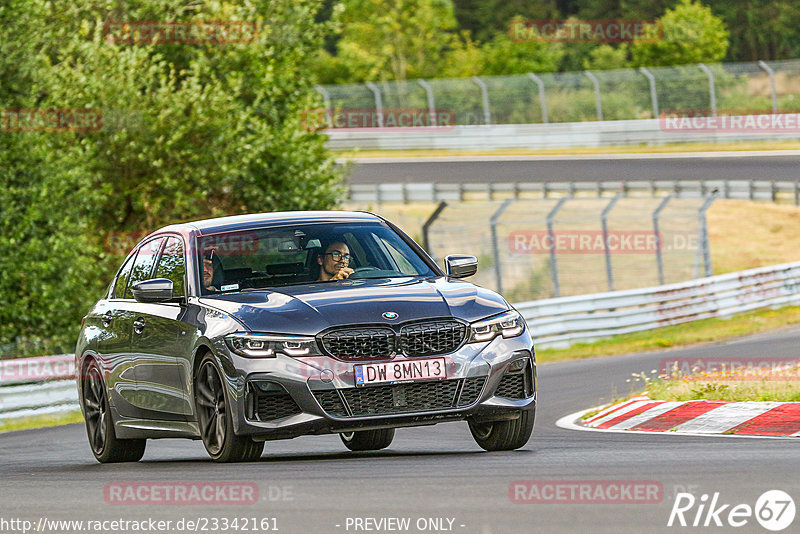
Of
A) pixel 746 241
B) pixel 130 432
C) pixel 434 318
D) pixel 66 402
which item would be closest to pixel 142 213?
pixel 66 402

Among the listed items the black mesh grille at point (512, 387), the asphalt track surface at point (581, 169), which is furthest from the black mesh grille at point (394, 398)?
the asphalt track surface at point (581, 169)

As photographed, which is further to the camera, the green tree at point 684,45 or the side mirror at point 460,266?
the green tree at point 684,45

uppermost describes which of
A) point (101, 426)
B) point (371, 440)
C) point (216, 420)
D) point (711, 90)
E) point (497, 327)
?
point (497, 327)

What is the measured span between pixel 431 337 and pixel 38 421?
1012cm

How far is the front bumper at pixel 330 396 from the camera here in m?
8.04

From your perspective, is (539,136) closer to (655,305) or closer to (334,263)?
(655,305)

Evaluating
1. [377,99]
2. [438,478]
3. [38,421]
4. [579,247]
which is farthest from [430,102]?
[438,478]

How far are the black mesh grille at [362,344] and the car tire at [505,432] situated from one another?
109 centimetres

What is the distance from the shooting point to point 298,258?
9.23 meters

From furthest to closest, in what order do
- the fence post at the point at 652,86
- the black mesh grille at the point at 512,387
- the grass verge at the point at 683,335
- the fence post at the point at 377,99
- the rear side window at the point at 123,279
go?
1. the fence post at the point at 377,99
2. the fence post at the point at 652,86
3. the grass verge at the point at 683,335
4. the rear side window at the point at 123,279
5. the black mesh grille at the point at 512,387

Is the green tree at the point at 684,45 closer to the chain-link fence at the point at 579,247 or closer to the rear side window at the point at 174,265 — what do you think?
the chain-link fence at the point at 579,247

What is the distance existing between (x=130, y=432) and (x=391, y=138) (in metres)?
40.2

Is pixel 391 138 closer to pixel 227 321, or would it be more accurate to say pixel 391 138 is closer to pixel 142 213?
pixel 142 213

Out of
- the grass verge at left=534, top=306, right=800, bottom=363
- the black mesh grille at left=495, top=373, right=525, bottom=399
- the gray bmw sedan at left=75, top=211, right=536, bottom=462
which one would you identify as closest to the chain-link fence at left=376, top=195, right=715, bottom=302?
the grass verge at left=534, top=306, right=800, bottom=363
